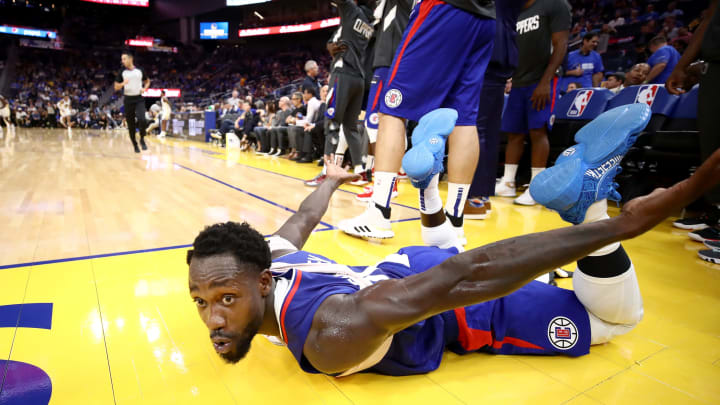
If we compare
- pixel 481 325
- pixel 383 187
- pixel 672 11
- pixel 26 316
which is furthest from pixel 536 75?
pixel 672 11

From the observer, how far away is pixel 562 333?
1037 mm

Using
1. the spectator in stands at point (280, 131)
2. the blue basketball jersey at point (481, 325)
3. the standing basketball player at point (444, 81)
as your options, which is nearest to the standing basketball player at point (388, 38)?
the standing basketball player at point (444, 81)

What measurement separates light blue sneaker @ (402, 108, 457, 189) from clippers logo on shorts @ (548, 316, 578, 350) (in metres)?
0.61

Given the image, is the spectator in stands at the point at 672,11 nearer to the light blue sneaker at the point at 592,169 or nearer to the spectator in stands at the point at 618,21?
the spectator in stands at the point at 618,21

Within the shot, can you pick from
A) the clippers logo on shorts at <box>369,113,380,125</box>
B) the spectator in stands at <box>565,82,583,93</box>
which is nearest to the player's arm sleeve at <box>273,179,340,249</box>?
the clippers logo on shorts at <box>369,113,380,125</box>

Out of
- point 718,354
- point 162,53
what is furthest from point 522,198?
point 162,53

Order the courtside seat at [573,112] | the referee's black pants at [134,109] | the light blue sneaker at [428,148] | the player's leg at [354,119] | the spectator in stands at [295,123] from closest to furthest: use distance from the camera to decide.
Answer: the light blue sneaker at [428,148]
the courtside seat at [573,112]
the player's leg at [354,119]
the referee's black pants at [134,109]
the spectator in stands at [295,123]

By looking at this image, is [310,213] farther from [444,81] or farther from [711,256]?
[711,256]

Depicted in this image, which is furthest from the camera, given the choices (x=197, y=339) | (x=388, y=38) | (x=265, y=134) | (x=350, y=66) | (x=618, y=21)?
(x=618, y=21)

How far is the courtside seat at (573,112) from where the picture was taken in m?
3.68

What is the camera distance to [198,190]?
3.43m

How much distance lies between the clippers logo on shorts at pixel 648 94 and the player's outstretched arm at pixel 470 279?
11.1 feet

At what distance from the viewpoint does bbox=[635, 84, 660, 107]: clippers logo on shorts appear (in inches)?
126

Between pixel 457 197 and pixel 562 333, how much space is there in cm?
84
